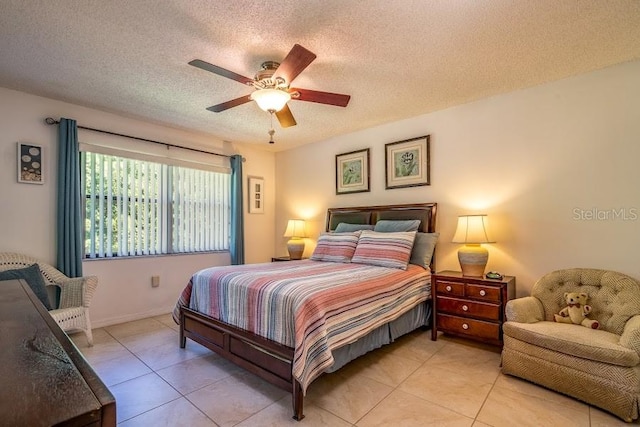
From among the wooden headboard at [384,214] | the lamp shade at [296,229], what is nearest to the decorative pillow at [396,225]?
the wooden headboard at [384,214]

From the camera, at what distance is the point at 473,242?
3088 millimetres

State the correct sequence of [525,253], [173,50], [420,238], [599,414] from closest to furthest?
[599,414], [173,50], [525,253], [420,238]

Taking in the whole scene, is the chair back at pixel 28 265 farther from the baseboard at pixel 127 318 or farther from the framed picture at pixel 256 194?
the framed picture at pixel 256 194

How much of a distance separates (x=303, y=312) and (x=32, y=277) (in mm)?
2579

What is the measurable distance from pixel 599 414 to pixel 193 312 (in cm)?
311

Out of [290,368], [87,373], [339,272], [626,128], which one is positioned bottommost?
[290,368]

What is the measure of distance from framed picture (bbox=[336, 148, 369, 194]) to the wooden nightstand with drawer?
69.6 inches

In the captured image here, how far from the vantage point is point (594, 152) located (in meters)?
2.79

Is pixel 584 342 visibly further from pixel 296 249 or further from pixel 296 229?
pixel 296 229

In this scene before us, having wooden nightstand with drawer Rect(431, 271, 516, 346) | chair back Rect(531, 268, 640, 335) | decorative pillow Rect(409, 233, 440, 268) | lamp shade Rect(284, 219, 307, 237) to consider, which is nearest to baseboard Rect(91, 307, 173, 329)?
lamp shade Rect(284, 219, 307, 237)

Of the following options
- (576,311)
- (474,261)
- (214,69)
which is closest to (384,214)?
(474,261)

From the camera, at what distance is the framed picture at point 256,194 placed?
5336 millimetres

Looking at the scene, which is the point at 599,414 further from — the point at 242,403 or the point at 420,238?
the point at 242,403

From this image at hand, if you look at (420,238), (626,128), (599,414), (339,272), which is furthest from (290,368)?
(626,128)
